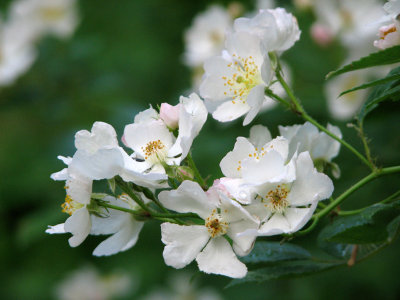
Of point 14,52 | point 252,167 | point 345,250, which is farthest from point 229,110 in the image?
point 14,52

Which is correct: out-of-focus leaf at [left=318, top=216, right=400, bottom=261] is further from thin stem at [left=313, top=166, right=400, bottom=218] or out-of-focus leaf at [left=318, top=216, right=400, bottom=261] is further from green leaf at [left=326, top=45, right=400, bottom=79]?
green leaf at [left=326, top=45, right=400, bottom=79]

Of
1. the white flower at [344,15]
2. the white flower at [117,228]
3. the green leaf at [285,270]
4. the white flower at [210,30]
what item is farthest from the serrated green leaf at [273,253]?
the white flower at [210,30]

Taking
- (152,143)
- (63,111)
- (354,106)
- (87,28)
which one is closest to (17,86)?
(63,111)

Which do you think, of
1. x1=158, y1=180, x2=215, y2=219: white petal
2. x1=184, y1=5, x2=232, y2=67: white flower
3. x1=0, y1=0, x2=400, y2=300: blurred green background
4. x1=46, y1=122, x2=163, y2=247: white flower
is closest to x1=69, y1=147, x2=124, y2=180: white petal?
x1=46, y1=122, x2=163, y2=247: white flower

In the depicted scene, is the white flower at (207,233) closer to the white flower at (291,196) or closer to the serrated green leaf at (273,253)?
the white flower at (291,196)

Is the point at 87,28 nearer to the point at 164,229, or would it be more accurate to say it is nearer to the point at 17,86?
the point at 17,86

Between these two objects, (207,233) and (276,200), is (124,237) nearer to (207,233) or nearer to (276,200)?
(207,233)
